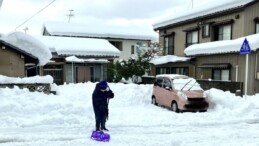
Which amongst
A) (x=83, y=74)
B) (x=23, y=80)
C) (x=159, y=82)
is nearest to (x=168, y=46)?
(x=83, y=74)

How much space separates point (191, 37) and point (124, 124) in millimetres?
16724

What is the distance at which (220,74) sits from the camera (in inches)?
796

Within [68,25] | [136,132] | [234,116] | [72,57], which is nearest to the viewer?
[136,132]

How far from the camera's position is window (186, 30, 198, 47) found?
80.0ft

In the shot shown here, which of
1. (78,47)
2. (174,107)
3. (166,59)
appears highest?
(78,47)

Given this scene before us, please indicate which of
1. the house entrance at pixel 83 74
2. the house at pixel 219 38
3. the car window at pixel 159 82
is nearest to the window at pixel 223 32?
the house at pixel 219 38

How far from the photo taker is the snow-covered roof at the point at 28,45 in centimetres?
1673

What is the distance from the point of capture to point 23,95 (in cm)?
1177

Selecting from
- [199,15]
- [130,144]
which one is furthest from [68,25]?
[130,144]

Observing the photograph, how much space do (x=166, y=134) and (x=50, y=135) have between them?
10.00 ft

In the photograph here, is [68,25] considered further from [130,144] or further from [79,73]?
[130,144]

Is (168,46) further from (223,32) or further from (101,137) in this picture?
(101,137)

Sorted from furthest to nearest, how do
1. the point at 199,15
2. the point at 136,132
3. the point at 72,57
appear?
the point at 72,57, the point at 199,15, the point at 136,132

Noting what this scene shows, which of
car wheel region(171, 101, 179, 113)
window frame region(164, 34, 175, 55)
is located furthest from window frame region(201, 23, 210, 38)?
car wheel region(171, 101, 179, 113)
